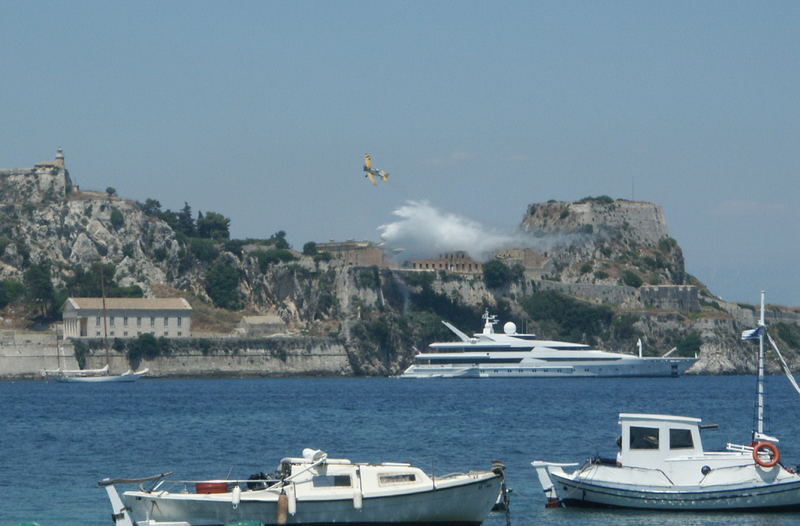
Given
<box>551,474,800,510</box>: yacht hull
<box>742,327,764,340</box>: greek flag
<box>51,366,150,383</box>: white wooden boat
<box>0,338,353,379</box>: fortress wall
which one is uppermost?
<box>742,327,764,340</box>: greek flag

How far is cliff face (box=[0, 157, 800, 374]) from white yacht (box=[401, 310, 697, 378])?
9.31m

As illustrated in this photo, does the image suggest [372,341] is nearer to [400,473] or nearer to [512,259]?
[512,259]

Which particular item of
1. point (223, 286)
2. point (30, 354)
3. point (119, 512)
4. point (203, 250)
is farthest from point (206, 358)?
point (119, 512)

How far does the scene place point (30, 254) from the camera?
155 metres

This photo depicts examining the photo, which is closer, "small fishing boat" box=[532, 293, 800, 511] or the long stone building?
"small fishing boat" box=[532, 293, 800, 511]

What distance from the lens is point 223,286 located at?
159250mm

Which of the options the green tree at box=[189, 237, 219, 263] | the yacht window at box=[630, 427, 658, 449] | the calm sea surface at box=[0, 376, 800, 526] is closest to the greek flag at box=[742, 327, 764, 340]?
the yacht window at box=[630, 427, 658, 449]

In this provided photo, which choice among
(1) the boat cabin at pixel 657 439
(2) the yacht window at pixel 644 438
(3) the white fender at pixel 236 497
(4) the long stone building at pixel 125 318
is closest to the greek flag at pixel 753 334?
(1) the boat cabin at pixel 657 439

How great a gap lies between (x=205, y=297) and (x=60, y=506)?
12113 centimetres

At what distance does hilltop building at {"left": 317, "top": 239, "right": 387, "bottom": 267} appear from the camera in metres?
170

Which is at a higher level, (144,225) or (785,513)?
(144,225)

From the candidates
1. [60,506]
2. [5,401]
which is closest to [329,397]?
[5,401]

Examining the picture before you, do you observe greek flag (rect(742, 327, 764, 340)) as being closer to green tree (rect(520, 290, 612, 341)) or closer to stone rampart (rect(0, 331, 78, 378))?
stone rampart (rect(0, 331, 78, 378))

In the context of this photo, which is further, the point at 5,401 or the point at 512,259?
the point at 512,259
